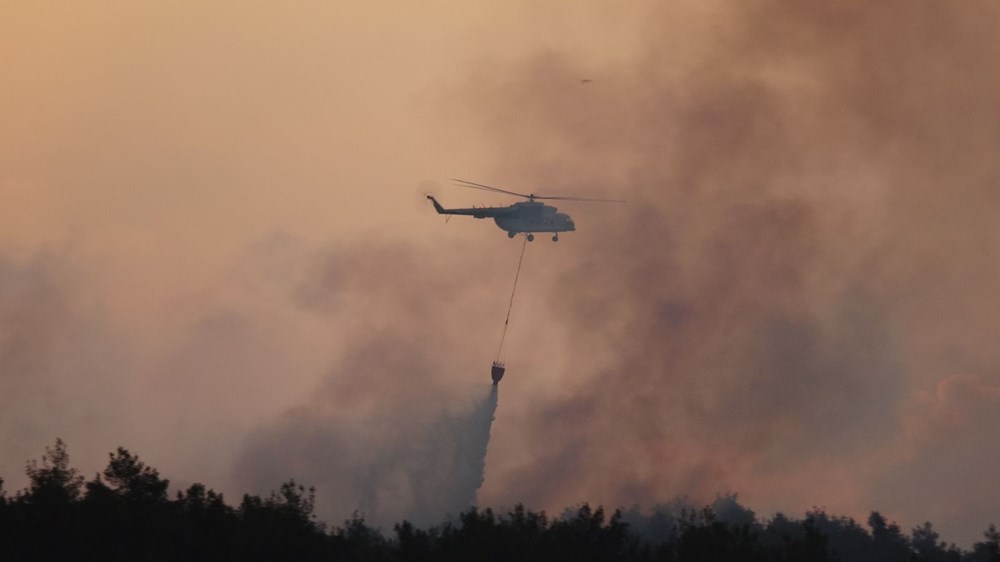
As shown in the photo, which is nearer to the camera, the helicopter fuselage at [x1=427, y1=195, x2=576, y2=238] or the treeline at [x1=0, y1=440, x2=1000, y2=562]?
the treeline at [x1=0, y1=440, x2=1000, y2=562]

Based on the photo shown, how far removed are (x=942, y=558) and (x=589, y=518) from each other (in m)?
72.3

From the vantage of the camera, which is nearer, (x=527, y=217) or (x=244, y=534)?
(x=244, y=534)

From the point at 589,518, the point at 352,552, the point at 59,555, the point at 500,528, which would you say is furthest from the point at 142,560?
the point at 589,518

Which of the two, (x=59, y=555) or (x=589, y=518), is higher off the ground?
(x=589, y=518)

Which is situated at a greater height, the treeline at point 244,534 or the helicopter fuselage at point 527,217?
the helicopter fuselage at point 527,217

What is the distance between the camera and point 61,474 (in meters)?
102

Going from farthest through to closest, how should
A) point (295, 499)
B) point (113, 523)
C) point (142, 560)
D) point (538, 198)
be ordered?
point (538, 198) < point (295, 499) < point (113, 523) < point (142, 560)

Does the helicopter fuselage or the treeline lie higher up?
the helicopter fuselage

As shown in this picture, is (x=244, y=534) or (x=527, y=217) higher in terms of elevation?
(x=527, y=217)

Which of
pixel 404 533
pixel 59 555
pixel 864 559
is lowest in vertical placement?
pixel 59 555

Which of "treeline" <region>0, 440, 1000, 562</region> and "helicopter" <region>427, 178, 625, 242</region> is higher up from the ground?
"helicopter" <region>427, 178, 625, 242</region>

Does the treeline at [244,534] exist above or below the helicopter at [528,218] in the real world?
below

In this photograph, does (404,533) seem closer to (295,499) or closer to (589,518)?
(295,499)

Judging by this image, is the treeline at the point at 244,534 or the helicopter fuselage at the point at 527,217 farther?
the helicopter fuselage at the point at 527,217
